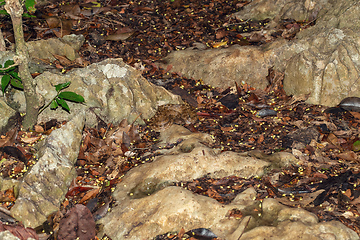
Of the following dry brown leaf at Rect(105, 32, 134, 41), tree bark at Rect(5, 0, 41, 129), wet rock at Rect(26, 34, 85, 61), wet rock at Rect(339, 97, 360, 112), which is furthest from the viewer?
dry brown leaf at Rect(105, 32, 134, 41)

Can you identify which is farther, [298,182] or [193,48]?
[193,48]

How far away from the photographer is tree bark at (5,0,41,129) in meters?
3.44

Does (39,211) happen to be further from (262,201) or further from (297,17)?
(297,17)

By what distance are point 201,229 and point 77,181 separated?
1.44 m

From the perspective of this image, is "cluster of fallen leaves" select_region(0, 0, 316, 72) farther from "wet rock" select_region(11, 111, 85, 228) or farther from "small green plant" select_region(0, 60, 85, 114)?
"wet rock" select_region(11, 111, 85, 228)

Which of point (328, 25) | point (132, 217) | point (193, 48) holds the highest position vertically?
point (328, 25)

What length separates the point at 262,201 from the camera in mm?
3131

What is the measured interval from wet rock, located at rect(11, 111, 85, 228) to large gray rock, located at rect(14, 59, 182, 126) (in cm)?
47

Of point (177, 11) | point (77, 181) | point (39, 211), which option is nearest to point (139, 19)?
point (177, 11)

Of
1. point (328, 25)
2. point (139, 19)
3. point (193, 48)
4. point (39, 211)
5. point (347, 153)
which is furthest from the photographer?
point (139, 19)

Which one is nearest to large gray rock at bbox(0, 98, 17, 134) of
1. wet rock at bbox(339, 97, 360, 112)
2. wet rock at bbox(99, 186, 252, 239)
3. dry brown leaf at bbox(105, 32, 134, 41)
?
wet rock at bbox(99, 186, 252, 239)

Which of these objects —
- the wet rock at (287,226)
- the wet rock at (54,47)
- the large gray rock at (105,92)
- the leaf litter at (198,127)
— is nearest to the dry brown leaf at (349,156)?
the leaf litter at (198,127)

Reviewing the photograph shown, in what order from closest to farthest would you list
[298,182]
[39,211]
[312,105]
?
[39,211]
[298,182]
[312,105]

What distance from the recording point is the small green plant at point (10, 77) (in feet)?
12.4
